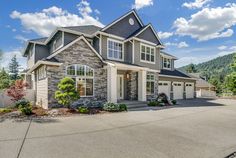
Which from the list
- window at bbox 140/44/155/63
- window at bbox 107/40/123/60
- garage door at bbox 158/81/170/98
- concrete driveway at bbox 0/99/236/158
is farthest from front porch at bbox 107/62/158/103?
concrete driveway at bbox 0/99/236/158

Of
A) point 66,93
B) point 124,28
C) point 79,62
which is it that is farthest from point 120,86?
point 66,93

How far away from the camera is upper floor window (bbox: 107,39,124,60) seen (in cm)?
1767

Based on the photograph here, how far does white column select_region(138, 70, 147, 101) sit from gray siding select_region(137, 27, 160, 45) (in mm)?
4140

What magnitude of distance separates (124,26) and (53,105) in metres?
11.3

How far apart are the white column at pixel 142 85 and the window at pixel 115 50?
2746mm

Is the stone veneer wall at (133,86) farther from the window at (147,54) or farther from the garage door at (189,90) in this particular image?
the garage door at (189,90)

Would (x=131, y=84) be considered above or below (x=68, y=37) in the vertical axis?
below

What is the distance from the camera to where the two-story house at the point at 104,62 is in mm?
13508

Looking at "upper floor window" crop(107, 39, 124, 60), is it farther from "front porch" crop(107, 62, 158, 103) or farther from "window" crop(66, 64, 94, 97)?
"window" crop(66, 64, 94, 97)

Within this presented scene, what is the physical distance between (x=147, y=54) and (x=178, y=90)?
9109 millimetres

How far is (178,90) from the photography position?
84.8 feet

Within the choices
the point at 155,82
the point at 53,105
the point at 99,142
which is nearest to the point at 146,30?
the point at 155,82

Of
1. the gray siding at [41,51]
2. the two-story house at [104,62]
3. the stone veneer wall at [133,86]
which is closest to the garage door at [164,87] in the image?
the two-story house at [104,62]

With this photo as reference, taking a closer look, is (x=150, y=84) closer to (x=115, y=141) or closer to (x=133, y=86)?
(x=133, y=86)
